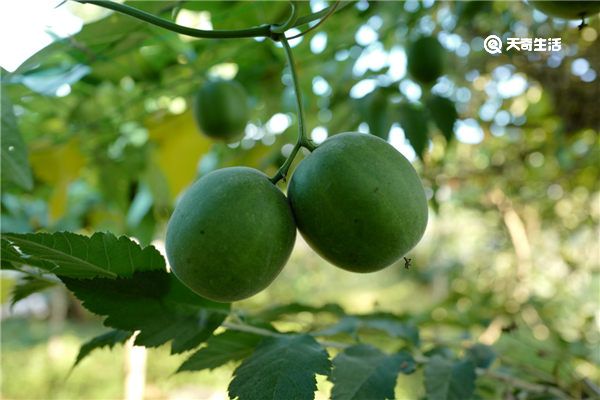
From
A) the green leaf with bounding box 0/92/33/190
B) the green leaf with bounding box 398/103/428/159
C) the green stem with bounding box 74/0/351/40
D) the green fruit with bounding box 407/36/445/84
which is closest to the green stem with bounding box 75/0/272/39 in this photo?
the green stem with bounding box 74/0/351/40

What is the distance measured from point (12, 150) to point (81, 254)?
0.29m

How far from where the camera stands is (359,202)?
2.26 ft

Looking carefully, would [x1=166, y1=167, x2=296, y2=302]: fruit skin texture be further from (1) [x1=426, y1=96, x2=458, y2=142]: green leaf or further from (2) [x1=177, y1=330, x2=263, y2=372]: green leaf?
(1) [x1=426, y1=96, x2=458, y2=142]: green leaf

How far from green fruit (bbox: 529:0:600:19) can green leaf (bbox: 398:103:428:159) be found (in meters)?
0.46

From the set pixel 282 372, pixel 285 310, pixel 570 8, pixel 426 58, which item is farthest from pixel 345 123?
pixel 282 372

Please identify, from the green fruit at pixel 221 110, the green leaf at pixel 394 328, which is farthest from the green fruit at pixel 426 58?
the green leaf at pixel 394 328

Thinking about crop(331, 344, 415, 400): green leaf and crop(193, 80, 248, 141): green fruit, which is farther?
crop(193, 80, 248, 141): green fruit

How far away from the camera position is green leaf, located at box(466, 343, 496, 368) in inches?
42.5

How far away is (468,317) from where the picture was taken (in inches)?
63.7

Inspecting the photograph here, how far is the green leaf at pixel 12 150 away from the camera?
0.89m

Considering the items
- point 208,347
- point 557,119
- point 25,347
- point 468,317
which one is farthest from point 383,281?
point 208,347

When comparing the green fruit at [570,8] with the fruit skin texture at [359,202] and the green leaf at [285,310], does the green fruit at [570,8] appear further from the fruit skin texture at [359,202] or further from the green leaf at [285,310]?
the green leaf at [285,310]

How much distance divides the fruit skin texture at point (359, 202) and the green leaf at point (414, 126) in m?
0.59

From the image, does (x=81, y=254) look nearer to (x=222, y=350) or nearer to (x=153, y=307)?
(x=153, y=307)
